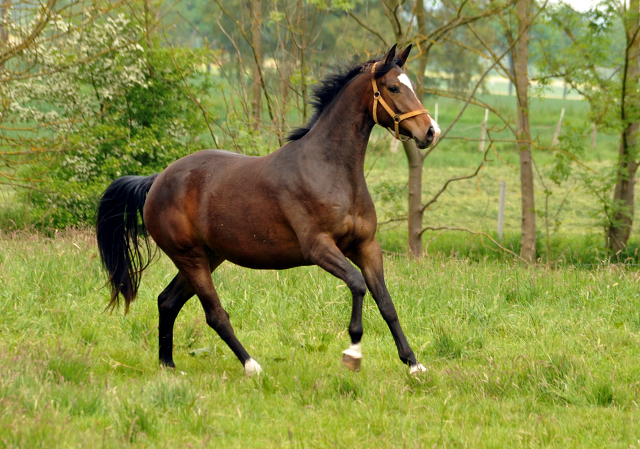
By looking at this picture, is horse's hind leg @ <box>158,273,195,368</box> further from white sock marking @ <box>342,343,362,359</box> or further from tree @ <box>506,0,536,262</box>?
tree @ <box>506,0,536,262</box>

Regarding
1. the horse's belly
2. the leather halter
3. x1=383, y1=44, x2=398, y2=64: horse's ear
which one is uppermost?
x1=383, y1=44, x2=398, y2=64: horse's ear

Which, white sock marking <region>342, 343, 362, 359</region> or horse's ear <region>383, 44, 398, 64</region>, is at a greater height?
horse's ear <region>383, 44, 398, 64</region>

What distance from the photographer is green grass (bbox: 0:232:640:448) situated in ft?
11.9

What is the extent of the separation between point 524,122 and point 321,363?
10.3 metres

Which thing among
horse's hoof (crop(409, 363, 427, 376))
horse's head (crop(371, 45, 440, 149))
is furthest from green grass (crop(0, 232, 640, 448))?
horse's head (crop(371, 45, 440, 149))

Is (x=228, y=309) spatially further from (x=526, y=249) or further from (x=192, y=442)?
(x=526, y=249)

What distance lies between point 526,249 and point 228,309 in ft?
29.9

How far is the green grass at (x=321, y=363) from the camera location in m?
3.62

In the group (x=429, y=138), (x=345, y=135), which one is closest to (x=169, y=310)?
(x=345, y=135)

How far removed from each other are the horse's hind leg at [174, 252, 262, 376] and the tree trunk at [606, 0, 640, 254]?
10473mm

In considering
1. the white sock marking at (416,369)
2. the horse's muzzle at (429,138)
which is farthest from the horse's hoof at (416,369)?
the horse's muzzle at (429,138)

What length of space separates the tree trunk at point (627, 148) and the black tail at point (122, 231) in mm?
10428

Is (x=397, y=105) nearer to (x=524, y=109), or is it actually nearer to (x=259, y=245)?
(x=259, y=245)

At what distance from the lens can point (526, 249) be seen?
45.9ft
